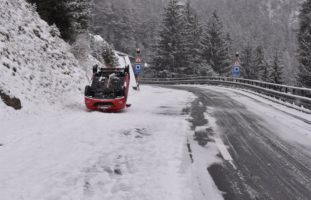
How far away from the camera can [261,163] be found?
6613mm

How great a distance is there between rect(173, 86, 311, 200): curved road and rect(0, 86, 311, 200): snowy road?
2 centimetres

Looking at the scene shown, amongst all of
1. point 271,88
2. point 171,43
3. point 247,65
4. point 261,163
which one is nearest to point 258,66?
point 247,65

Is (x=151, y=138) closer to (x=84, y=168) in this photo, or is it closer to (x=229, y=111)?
(x=84, y=168)

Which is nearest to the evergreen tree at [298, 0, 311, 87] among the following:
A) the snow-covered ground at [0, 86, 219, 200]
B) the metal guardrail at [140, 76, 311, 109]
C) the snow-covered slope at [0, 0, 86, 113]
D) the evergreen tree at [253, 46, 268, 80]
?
the metal guardrail at [140, 76, 311, 109]

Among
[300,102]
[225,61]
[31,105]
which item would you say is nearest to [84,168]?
[31,105]

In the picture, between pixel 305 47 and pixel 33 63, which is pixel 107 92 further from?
pixel 305 47

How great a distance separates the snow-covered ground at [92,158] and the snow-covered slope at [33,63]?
4.44ft

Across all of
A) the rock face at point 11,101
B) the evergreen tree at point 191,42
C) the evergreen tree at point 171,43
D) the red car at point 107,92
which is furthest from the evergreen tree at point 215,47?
the rock face at point 11,101

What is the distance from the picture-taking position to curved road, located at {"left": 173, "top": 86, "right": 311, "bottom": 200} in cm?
520

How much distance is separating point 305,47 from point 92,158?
26.9 meters

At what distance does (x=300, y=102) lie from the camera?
14484 millimetres

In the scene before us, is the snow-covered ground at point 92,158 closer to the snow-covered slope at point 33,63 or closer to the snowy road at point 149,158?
the snowy road at point 149,158

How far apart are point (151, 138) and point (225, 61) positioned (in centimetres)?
4598

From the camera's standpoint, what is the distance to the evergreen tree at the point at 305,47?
90.1 ft
